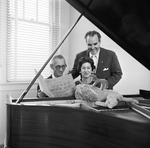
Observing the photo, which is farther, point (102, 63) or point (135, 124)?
point (102, 63)

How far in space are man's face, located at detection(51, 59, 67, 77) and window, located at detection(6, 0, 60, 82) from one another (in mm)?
886

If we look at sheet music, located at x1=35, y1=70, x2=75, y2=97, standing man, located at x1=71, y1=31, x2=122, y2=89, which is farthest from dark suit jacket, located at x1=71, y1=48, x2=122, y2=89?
sheet music, located at x1=35, y1=70, x2=75, y2=97

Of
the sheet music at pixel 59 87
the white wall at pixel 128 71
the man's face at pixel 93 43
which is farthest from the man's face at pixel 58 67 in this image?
the white wall at pixel 128 71

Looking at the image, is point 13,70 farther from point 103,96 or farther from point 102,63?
point 103,96

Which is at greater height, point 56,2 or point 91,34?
point 56,2

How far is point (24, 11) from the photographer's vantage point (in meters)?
2.93

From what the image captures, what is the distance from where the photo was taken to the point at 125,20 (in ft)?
3.66

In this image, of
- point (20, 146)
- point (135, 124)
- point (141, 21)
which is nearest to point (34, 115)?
point (20, 146)

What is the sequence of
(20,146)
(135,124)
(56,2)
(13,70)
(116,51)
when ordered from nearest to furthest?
(135,124), (20,146), (116,51), (13,70), (56,2)

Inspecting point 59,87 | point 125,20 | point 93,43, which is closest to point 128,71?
point 93,43

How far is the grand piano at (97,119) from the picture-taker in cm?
89

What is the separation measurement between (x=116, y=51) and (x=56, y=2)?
1354mm

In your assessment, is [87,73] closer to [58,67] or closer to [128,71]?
[58,67]

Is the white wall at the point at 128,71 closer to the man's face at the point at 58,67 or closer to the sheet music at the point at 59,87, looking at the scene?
the man's face at the point at 58,67
